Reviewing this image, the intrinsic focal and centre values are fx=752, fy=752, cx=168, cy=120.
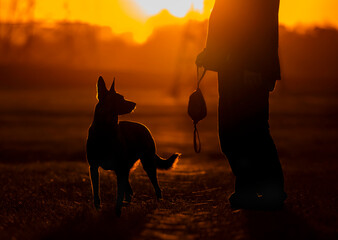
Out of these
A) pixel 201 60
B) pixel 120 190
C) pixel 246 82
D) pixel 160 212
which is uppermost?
pixel 201 60

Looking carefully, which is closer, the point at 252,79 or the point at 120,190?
the point at 120,190

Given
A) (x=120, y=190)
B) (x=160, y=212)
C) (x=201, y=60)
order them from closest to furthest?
(x=120, y=190)
(x=160, y=212)
(x=201, y=60)

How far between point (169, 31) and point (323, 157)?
11949 centimetres

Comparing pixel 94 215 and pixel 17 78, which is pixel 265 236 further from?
pixel 17 78

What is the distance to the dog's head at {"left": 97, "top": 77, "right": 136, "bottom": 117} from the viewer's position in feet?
23.4

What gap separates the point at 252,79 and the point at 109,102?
1.43 meters

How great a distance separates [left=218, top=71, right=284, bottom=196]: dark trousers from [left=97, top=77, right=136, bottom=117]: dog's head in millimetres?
1004

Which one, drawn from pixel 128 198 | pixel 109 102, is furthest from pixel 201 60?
pixel 128 198

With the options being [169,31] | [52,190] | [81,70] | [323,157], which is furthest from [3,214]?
[169,31]

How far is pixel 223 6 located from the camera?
746 centimetres

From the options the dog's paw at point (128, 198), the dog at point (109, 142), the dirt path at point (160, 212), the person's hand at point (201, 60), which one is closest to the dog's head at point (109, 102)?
the dog at point (109, 142)

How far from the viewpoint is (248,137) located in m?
7.39

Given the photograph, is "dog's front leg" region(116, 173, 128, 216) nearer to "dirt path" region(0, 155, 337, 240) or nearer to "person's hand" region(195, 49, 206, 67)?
"dirt path" region(0, 155, 337, 240)

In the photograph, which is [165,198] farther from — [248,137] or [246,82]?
[246,82]
